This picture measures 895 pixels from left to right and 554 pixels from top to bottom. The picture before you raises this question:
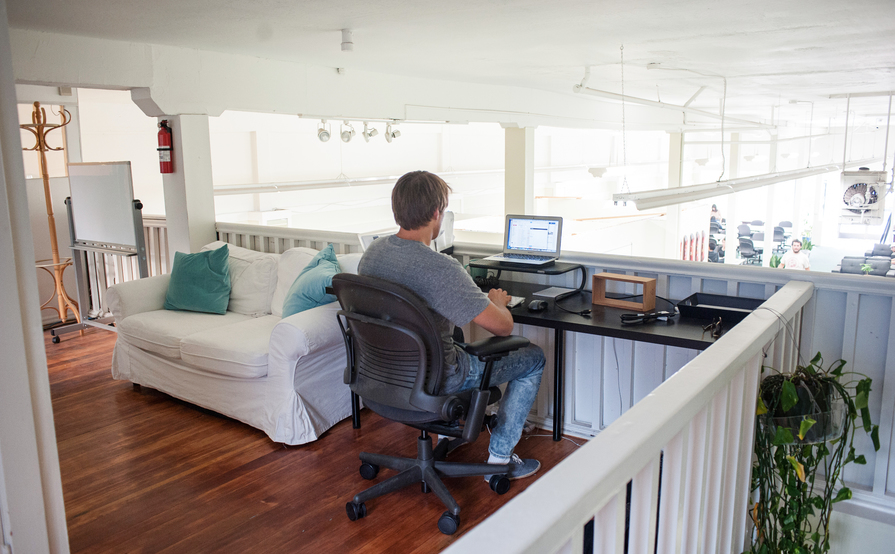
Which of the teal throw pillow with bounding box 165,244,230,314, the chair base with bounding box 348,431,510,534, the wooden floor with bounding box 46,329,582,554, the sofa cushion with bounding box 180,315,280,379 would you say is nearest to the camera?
the wooden floor with bounding box 46,329,582,554

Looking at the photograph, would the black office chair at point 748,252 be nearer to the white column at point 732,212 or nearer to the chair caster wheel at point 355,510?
the white column at point 732,212

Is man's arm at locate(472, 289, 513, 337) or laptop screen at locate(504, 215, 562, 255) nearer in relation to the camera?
man's arm at locate(472, 289, 513, 337)

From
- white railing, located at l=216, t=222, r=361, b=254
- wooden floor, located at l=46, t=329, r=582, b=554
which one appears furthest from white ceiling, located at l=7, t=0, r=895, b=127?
wooden floor, located at l=46, t=329, r=582, b=554

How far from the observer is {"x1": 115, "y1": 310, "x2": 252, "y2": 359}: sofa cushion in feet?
12.0

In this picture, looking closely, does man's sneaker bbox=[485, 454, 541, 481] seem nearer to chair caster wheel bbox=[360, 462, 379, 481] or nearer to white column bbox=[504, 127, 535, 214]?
chair caster wheel bbox=[360, 462, 379, 481]

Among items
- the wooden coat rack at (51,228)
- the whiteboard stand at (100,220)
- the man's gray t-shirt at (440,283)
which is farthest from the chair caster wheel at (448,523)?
the wooden coat rack at (51,228)

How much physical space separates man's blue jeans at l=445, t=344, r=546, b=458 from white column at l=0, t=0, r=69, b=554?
1.56 metres

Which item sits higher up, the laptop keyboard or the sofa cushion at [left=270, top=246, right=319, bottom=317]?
the laptop keyboard

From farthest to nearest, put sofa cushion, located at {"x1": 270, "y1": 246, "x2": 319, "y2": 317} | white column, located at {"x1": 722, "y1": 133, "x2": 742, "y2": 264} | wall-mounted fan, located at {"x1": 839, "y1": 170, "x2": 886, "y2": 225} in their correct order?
white column, located at {"x1": 722, "y1": 133, "x2": 742, "y2": 264}, wall-mounted fan, located at {"x1": 839, "y1": 170, "x2": 886, "y2": 225}, sofa cushion, located at {"x1": 270, "y1": 246, "x2": 319, "y2": 317}

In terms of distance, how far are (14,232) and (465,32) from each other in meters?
3.44

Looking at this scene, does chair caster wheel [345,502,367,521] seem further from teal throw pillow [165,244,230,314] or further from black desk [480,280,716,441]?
teal throw pillow [165,244,230,314]

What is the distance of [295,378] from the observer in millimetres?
3154

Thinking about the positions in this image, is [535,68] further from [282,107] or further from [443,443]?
[443,443]

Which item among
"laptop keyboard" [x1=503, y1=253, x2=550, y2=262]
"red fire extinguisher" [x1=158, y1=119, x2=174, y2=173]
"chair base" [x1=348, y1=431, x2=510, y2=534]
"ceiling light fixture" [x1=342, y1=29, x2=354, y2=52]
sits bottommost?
"chair base" [x1=348, y1=431, x2=510, y2=534]
